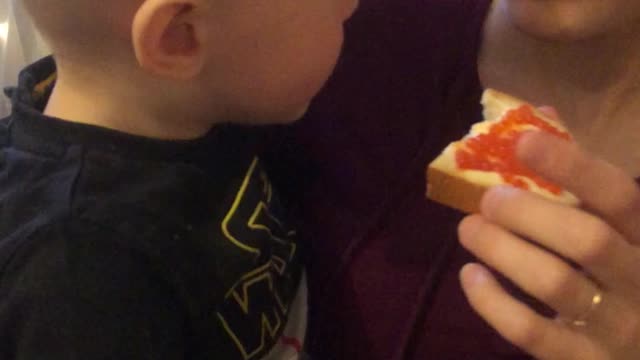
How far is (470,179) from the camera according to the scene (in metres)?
0.81

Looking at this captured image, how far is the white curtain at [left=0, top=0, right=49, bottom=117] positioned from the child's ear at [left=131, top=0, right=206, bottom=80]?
54cm

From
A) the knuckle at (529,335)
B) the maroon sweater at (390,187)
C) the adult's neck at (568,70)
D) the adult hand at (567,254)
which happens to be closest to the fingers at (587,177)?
the adult hand at (567,254)

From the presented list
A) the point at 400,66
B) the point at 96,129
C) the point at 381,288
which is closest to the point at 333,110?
the point at 400,66

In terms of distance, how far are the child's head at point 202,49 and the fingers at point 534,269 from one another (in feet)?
0.75

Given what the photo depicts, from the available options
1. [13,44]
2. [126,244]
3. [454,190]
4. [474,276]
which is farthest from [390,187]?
[13,44]

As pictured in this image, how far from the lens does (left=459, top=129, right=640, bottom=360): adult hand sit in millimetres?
629

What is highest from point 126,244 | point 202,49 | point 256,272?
point 202,49

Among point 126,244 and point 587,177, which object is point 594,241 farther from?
point 126,244

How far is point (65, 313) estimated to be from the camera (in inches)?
26.7

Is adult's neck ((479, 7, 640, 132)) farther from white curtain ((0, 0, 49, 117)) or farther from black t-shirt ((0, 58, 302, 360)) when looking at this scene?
white curtain ((0, 0, 49, 117))

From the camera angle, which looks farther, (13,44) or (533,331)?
(13,44)

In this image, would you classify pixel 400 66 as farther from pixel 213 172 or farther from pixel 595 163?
pixel 595 163

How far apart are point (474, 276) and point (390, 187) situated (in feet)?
0.82

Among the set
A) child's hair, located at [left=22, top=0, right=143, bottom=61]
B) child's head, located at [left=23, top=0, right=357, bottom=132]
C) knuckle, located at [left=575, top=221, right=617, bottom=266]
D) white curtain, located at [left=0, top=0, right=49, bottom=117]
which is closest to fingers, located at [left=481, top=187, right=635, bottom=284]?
knuckle, located at [left=575, top=221, right=617, bottom=266]
